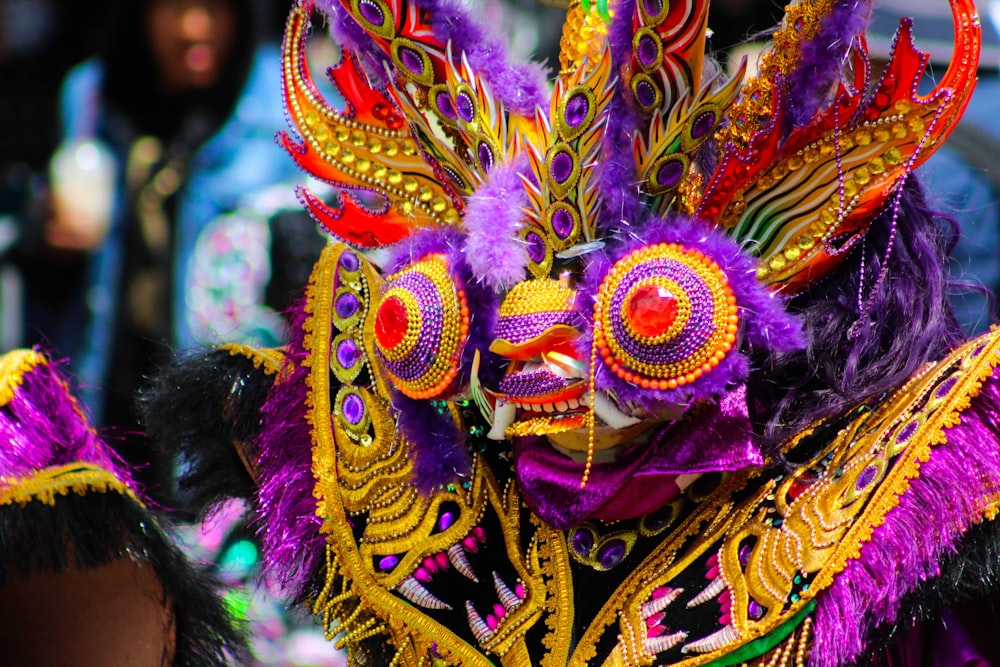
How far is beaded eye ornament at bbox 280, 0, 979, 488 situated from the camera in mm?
1397

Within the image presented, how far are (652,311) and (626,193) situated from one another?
15 centimetres

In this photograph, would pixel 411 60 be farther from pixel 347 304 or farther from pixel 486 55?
pixel 347 304

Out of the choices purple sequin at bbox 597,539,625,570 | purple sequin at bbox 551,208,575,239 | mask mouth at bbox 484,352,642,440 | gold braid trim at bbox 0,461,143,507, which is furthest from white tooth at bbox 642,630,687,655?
gold braid trim at bbox 0,461,143,507

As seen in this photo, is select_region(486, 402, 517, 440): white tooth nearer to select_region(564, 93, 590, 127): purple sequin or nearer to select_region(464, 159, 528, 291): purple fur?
select_region(464, 159, 528, 291): purple fur

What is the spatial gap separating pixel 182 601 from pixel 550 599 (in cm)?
48

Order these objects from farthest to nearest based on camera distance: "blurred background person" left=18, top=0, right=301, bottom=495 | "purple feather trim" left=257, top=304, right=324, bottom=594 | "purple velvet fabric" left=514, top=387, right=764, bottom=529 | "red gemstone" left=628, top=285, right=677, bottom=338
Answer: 1. "blurred background person" left=18, top=0, right=301, bottom=495
2. "purple feather trim" left=257, top=304, right=324, bottom=594
3. "purple velvet fabric" left=514, top=387, right=764, bottom=529
4. "red gemstone" left=628, top=285, right=677, bottom=338

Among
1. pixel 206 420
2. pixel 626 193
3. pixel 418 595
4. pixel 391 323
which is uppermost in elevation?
pixel 626 193

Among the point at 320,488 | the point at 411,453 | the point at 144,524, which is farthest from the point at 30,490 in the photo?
the point at 411,453

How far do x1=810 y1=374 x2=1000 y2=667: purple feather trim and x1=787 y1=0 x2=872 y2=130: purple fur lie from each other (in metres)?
0.37

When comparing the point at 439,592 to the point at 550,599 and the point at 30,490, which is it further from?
the point at 30,490

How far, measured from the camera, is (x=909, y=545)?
140cm

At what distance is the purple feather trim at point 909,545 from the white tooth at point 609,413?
0.26 metres

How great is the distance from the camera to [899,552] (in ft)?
4.61

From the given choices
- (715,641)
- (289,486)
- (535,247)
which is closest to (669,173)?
(535,247)
